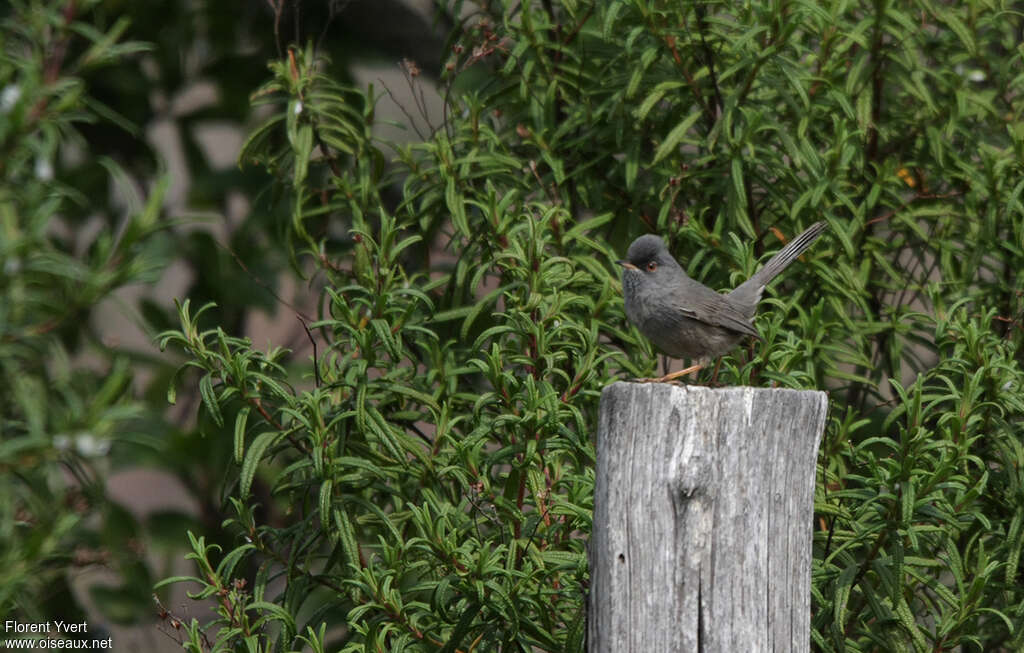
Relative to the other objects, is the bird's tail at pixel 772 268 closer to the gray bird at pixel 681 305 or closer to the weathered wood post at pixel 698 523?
the gray bird at pixel 681 305

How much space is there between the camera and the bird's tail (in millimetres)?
4895

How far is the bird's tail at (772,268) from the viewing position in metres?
4.89

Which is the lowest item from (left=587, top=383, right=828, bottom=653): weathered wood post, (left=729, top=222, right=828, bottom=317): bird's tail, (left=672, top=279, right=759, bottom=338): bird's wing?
(left=587, top=383, right=828, bottom=653): weathered wood post

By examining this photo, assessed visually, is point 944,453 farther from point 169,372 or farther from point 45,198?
point 169,372

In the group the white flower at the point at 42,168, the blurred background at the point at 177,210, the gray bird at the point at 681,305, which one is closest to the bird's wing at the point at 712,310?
the gray bird at the point at 681,305

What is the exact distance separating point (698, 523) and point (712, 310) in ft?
5.00

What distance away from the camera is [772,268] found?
4941 millimetres

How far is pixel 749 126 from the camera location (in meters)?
5.00

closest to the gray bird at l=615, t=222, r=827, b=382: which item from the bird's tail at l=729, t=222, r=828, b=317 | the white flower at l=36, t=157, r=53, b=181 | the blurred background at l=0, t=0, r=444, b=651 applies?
the bird's tail at l=729, t=222, r=828, b=317

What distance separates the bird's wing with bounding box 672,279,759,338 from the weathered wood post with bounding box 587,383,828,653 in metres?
1.23

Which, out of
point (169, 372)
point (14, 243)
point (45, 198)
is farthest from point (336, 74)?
point (14, 243)

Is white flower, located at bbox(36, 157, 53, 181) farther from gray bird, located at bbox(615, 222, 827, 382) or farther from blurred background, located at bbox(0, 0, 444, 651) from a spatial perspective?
gray bird, located at bbox(615, 222, 827, 382)

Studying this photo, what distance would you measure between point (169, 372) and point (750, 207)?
325cm

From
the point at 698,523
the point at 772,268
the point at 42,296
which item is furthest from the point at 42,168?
the point at 772,268
